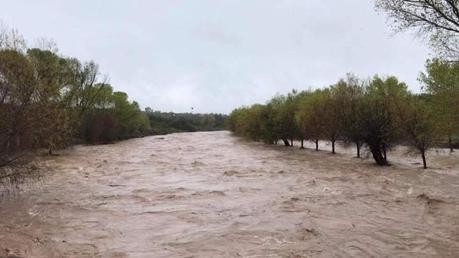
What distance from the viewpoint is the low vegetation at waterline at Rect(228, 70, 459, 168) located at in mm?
36281

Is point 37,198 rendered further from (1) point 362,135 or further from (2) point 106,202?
(1) point 362,135

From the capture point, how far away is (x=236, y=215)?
66.3 ft

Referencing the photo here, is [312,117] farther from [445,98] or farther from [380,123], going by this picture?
[445,98]

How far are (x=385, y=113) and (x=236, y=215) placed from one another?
85.7 feet

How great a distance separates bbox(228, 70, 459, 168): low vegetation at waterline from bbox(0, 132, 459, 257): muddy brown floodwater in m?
4.04

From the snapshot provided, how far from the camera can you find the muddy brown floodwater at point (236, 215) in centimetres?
1523

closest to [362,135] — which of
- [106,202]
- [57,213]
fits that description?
[106,202]

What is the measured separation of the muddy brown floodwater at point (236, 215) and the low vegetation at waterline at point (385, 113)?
13.2ft

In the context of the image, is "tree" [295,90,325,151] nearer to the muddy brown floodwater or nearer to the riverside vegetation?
the riverside vegetation

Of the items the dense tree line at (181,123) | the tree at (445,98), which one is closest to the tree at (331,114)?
the tree at (445,98)

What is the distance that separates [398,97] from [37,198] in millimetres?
30782

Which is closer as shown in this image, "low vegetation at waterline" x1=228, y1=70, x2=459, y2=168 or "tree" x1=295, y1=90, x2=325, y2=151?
"low vegetation at waterline" x1=228, y1=70, x2=459, y2=168

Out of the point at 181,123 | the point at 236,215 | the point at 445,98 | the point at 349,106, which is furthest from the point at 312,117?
the point at 181,123

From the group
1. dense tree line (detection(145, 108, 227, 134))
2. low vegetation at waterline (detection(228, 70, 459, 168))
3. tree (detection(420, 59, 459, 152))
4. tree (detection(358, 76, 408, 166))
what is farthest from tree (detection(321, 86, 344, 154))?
dense tree line (detection(145, 108, 227, 134))
